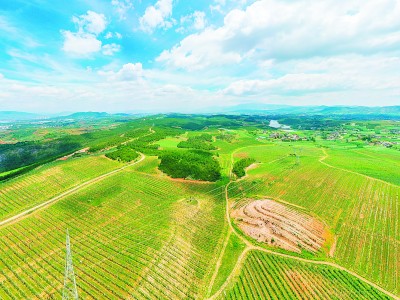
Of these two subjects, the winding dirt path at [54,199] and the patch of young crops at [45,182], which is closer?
the winding dirt path at [54,199]

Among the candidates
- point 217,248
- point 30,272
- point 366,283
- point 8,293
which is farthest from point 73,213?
point 366,283

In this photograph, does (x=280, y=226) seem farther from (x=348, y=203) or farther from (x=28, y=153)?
(x=28, y=153)

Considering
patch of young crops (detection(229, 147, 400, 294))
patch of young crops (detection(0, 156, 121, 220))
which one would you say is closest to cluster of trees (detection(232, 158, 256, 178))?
patch of young crops (detection(229, 147, 400, 294))

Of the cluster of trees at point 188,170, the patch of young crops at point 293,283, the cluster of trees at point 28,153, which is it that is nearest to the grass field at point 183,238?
the patch of young crops at point 293,283

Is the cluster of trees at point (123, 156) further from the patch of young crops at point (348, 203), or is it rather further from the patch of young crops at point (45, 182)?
the patch of young crops at point (348, 203)

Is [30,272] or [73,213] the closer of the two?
[30,272]

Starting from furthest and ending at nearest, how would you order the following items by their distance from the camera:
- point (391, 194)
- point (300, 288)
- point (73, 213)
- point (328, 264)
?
point (391, 194) → point (73, 213) → point (328, 264) → point (300, 288)

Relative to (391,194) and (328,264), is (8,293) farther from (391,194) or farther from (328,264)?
(391,194)
